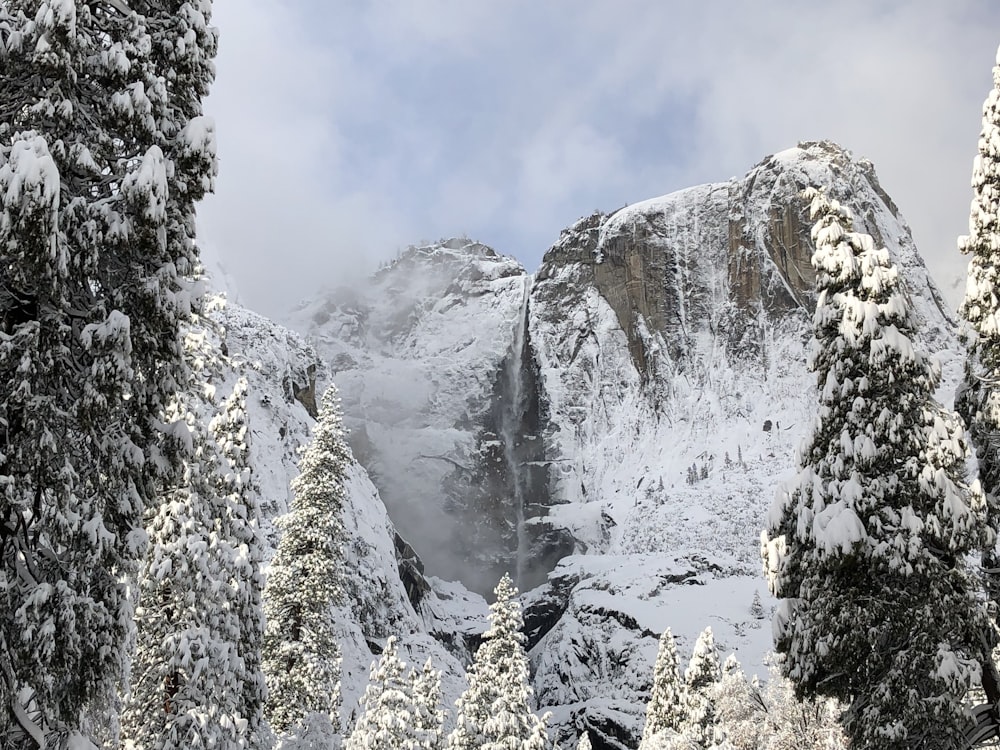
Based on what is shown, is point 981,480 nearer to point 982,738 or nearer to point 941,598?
Answer: point 941,598

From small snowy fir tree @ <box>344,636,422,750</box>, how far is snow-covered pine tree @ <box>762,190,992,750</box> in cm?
1451

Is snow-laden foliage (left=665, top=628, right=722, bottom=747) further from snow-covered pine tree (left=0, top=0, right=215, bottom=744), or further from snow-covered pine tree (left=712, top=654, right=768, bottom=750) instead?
snow-covered pine tree (left=0, top=0, right=215, bottom=744)

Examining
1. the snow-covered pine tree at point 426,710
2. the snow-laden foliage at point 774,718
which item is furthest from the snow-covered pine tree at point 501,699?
the snow-laden foliage at point 774,718

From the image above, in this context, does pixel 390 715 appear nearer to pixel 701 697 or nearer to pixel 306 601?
pixel 306 601

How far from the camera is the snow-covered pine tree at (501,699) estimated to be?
26.4 meters

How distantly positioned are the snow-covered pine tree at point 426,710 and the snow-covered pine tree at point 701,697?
9859 mm

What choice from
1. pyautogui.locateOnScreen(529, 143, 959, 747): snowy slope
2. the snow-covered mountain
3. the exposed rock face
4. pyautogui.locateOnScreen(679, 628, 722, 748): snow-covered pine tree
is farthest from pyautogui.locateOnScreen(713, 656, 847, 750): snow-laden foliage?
the exposed rock face

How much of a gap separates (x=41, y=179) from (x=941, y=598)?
11.1 meters

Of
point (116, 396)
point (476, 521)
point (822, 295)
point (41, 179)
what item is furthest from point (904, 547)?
point (476, 521)

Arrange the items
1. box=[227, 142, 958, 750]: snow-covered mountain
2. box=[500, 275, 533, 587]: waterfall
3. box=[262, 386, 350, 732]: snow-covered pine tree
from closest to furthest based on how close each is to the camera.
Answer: box=[262, 386, 350, 732]: snow-covered pine tree → box=[227, 142, 958, 750]: snow-covered mountain → box=[500, 275, 533, 587]: waterfall

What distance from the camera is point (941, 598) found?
10.0 metres

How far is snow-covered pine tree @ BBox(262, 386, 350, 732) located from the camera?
21141mm

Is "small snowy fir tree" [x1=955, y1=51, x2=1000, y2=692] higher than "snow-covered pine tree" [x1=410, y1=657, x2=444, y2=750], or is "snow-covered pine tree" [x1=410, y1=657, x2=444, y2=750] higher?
"small snowy fir tree" [x1=955, y1=51, x2=1000, y2=692]

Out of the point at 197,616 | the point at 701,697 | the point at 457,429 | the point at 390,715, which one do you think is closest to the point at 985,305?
the point at 197,616
